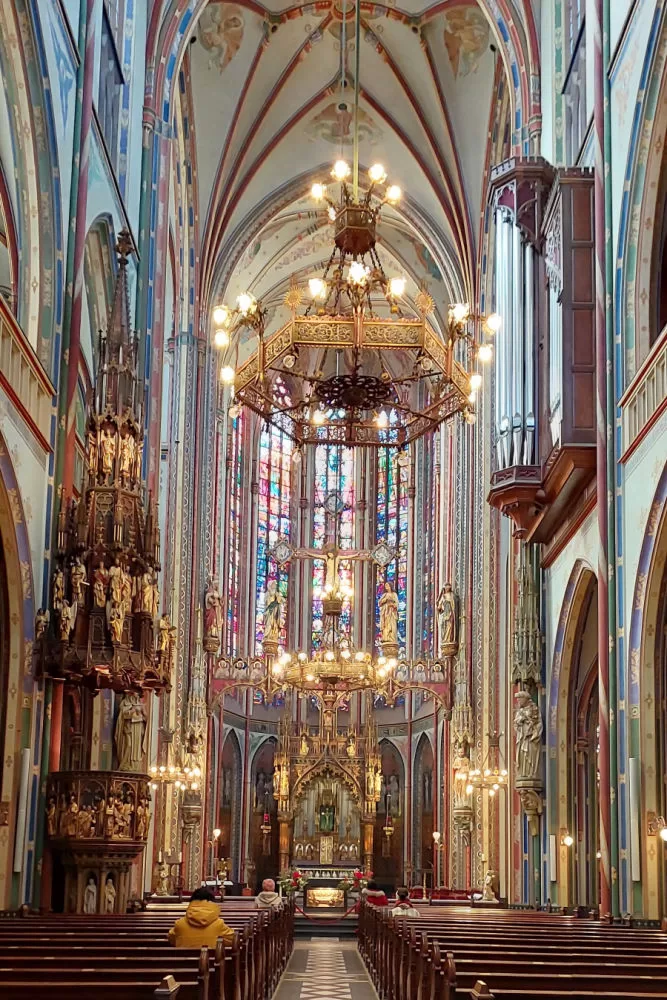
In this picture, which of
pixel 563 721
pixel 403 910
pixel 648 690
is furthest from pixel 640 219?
pixel 403 910

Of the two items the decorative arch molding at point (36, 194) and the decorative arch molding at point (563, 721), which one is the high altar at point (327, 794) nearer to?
the decorative arch molding at point (563, 721)

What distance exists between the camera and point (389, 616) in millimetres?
35562

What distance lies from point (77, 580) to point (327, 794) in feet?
76.0

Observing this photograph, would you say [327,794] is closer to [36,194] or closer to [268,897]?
[268,897]

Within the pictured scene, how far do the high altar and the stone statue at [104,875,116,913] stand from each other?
67.2ft

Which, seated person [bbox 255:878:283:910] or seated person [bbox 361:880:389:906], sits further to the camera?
seated person [bbox 361:880:389:906]

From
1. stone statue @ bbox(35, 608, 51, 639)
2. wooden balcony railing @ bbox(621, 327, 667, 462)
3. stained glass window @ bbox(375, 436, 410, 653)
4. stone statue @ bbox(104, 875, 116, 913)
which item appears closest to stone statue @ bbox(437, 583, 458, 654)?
stained glass window @ bbox(375, 436, 410, 653)

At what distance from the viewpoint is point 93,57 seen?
16.8 metres

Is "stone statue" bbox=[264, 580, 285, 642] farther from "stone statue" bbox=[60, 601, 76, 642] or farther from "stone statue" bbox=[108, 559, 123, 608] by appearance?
"stone statue" bbox=[60, 601, 76, 642]

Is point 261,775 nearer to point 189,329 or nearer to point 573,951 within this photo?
point 189,329

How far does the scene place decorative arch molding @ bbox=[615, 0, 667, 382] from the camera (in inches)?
576

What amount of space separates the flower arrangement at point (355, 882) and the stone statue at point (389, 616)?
19.7 ft

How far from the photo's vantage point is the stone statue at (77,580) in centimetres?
1451

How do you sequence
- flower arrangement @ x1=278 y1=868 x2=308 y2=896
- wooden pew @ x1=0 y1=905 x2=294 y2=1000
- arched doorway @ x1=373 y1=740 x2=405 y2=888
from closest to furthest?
wooden pew @ x1=0 y1=905 x2=294 y2=1000
flower arrangement @ x1=278 y1=868 x2=308 y2=896
arched doorway @ x1=373 y1=740 x2=405 y2=888
